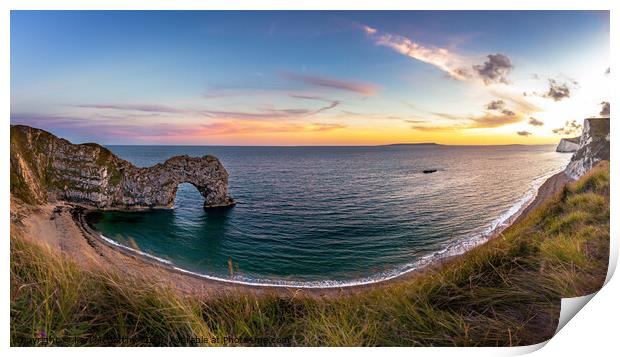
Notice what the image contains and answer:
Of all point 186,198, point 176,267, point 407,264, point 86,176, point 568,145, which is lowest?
point 407,264

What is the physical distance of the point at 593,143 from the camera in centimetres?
318

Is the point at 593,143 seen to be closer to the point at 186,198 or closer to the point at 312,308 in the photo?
the point at 312,308

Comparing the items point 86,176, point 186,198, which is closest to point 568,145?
point 86,176

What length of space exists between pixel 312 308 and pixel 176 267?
79.1 inches

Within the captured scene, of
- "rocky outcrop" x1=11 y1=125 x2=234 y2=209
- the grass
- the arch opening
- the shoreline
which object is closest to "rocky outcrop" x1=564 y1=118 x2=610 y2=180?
the shoreline

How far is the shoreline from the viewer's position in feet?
9.79

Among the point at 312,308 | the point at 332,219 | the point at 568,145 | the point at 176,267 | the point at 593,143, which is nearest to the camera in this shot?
the point at 312,308

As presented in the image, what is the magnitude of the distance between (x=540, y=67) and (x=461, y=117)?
857mm

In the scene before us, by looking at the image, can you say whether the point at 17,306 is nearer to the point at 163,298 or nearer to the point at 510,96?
the point at 163,298

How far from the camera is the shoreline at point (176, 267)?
2.98m

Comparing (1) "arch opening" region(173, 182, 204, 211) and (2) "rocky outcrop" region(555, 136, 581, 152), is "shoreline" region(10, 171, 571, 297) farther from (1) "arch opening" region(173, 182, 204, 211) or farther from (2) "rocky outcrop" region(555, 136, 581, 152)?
(1) "arch opening" region(173, 182, 204, 211)

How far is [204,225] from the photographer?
5836 millimetres

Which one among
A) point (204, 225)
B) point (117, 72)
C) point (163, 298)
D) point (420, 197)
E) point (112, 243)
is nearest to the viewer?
point (163, 298)
